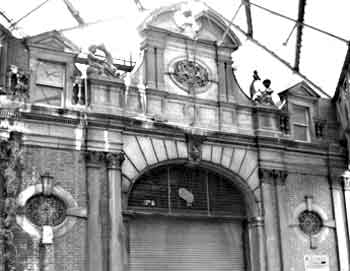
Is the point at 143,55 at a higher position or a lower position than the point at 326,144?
higher

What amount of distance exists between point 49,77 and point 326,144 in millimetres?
9308

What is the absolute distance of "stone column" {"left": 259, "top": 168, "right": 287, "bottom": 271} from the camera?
18703 millimetres

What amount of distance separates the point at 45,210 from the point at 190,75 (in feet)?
20.3

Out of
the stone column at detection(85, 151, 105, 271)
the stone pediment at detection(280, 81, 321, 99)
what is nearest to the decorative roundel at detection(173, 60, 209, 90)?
the stone pediment at detection(280, 81, 321, 99)

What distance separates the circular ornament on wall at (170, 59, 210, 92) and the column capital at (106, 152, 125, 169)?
322 cm

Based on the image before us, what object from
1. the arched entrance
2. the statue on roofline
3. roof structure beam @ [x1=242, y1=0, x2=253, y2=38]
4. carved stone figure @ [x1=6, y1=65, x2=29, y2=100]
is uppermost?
roof structure beam @ [x1=242, y1=0, x2=253, y2=38]

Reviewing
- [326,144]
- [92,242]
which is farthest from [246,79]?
[92,242]

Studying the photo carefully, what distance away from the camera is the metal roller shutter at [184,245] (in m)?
17.4

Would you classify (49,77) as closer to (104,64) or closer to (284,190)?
(104,64)

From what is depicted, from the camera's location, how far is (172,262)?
58.4 feet

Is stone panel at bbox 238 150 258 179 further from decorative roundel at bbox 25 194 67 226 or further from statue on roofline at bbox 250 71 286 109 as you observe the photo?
decorative roundel at bbox 25 194 67 226

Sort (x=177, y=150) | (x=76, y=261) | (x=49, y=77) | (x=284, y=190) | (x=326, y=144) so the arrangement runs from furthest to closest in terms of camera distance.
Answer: (x=326, y=144)
(x=284, y=190)
(x=177, y=150)
(x=49, y=77)
(x=76, y=261)

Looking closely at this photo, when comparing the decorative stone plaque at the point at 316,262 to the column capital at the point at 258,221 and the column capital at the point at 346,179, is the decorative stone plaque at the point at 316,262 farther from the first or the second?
the column capital at the point at 346,179

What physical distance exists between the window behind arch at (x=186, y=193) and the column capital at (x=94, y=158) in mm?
1369
